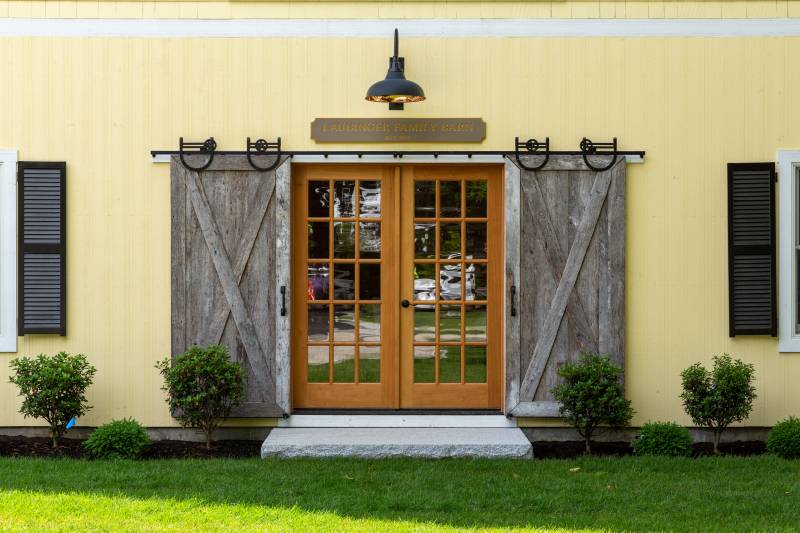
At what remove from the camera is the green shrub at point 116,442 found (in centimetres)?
805

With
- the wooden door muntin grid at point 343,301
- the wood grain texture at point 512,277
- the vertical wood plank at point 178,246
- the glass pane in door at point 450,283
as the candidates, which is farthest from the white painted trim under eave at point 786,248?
the vertical wood plank at point 178,246

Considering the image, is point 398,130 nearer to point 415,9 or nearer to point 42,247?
point 415,9

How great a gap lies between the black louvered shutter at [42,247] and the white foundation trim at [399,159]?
880 millimetres

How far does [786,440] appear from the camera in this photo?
8078 mm

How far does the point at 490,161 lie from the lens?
28.8 feet

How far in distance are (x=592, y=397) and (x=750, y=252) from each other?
1.85m

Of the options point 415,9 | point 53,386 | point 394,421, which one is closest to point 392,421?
point 394,421

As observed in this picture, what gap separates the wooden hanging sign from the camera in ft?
28.7

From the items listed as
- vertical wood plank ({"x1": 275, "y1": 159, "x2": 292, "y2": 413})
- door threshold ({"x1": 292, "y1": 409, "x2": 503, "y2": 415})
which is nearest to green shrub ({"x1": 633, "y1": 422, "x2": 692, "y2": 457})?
door threshold ({"x1": 292, "y1": 409, "x2": 503, "y2": 415})

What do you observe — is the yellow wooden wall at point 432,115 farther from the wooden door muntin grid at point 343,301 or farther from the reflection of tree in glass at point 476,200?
the wooden door muntin grid at point 343,301

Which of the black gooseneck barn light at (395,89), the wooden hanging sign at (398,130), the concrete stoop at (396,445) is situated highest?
the black gooseneck barn light at (395,89)

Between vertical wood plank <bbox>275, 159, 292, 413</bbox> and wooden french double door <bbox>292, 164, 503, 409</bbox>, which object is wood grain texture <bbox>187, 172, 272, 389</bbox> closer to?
vertical wood plank <bbox>275, 159, 292, 413</bbox>

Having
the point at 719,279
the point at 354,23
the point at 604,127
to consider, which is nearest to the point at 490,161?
the point at 604,127

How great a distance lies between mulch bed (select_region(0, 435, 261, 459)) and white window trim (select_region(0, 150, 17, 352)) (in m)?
0.81
